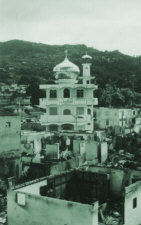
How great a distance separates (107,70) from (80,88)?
47.4m

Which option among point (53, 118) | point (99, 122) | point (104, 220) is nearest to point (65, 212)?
point (104, 220)

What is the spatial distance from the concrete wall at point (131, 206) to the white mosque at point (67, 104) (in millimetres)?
25611

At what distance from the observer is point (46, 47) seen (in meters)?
175

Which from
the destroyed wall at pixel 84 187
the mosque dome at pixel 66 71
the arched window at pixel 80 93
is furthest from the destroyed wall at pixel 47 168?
the mosque dome at pixel 66 71

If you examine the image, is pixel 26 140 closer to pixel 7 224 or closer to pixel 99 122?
pixel 7 224

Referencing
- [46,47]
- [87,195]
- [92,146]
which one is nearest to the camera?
[87,195]

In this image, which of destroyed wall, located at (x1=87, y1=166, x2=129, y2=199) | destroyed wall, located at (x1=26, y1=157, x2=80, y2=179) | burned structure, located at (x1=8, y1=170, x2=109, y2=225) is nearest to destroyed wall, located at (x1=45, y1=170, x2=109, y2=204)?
burned structure, located at (x1=8, y1=170, x2=109, y2=225)

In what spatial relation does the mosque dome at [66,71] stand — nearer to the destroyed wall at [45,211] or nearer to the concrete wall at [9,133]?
the concrete wall at [9,133]

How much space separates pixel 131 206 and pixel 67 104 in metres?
28.5

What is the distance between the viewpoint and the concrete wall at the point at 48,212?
13289 millimetres

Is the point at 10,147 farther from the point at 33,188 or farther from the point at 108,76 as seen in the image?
the point at 108,76

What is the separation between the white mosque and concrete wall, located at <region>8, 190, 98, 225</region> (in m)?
27.0

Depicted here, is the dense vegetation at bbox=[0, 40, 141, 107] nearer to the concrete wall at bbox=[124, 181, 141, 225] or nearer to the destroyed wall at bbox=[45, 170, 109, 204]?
the destroyed wall at bbox=[45, 170, 109, 204]

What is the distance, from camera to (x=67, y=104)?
43.8 meters
